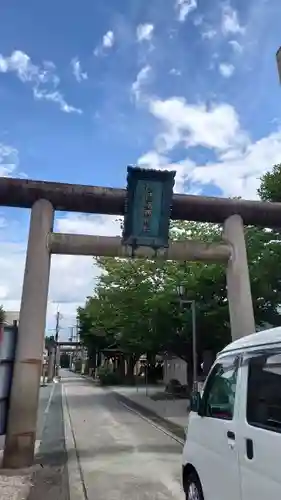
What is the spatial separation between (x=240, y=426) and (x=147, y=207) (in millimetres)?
6817

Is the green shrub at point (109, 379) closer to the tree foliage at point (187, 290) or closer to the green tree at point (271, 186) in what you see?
the tree foliage at point (187, 290)

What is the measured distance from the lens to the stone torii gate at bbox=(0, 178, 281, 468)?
8789 mm

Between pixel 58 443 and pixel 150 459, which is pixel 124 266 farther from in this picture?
pixel 150 459

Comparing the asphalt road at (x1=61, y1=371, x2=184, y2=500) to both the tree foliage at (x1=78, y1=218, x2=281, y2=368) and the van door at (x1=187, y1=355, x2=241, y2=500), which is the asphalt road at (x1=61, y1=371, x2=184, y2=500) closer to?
the van door at (x1=187, y1=355, x2=241, y2=500)

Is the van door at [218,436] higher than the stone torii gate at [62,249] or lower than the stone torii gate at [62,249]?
lower

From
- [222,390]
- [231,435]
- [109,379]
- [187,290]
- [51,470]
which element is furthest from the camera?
[109,379]

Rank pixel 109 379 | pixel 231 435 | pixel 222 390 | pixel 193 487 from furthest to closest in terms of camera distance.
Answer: pixel 109 379, pixel 193 487, pixel 222 390, pixel 231 435

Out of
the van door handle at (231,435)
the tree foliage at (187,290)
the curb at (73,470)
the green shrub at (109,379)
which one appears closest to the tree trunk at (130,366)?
the green shrub at (109,379)

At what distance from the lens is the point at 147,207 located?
10.1 m

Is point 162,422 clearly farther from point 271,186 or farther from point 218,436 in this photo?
point 218,436

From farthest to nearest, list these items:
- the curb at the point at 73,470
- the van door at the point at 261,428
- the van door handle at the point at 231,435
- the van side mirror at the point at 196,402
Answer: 1. the curb at the point at 73,470
2. the van side mirror at the point at 196,402
3. the van door handle at the point at 231,435
4. the van door at the point at 261,428

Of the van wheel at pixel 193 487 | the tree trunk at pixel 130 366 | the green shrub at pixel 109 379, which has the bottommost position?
the van wheel at pixel 193 487

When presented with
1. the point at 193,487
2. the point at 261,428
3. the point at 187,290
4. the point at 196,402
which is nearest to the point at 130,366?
the point at 187,290

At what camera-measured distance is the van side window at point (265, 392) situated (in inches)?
128
